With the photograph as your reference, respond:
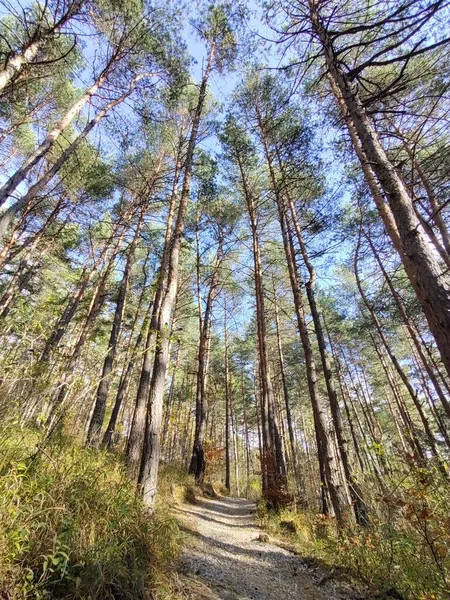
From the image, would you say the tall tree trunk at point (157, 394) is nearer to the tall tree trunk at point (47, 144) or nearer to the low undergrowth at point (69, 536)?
the low undergrowth at point (69, 536)

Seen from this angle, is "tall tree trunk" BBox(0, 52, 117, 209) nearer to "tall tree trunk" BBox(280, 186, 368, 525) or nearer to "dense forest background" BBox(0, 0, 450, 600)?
"dense forest background" BBox(0, 0, 450, 600)

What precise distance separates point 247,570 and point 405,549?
2124mm

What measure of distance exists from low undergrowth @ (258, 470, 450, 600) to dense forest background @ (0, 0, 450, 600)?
0.10 feet

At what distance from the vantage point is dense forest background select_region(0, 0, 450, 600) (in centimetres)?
235

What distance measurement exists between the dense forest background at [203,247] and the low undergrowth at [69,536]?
0.02 metres

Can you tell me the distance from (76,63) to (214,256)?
7934 mm

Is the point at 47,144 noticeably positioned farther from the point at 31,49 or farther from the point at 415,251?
the point at 415,251

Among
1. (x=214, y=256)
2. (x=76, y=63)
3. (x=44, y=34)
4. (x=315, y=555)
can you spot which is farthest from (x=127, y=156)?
(x=315, y=555)

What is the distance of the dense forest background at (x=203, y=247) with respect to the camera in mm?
2354

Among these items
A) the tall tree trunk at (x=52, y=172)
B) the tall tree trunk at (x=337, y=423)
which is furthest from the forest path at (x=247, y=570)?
the tall tree trunk at (x=52, y=172)

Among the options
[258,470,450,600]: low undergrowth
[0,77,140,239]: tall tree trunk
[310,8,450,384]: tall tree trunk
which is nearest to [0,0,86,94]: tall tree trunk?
[0,77,140,239]: tall tree trunk

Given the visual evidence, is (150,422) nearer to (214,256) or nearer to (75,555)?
(75,555)

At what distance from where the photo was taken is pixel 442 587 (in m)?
2.16

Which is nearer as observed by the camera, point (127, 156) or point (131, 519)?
point (131, 519)
